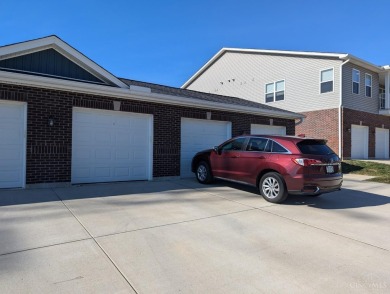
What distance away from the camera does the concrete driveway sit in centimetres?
310

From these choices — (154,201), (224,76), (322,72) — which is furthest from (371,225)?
(224,76)

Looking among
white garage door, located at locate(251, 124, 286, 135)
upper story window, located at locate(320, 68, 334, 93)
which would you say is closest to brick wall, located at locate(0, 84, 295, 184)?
white garage door, located at locate(251, 124, 286, 135)

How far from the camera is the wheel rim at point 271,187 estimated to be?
6895mm

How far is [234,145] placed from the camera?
8.45m

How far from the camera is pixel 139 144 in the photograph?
32.1 feet

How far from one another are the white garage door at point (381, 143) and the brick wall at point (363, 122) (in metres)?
0.48

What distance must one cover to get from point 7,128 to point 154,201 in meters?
4.30

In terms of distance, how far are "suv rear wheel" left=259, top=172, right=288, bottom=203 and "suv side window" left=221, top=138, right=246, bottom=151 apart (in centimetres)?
134

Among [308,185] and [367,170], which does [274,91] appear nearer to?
[367,170]

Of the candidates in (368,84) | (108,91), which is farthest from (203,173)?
(368,84)

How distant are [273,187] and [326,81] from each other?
1465 centimetres

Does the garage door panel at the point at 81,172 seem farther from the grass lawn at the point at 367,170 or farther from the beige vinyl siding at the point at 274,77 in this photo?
the beige vinyl siding at the point at 274,77

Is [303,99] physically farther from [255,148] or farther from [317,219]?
[317,219]

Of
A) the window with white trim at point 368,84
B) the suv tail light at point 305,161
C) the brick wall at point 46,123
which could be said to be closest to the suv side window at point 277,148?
the suv tail light at point 305,161
